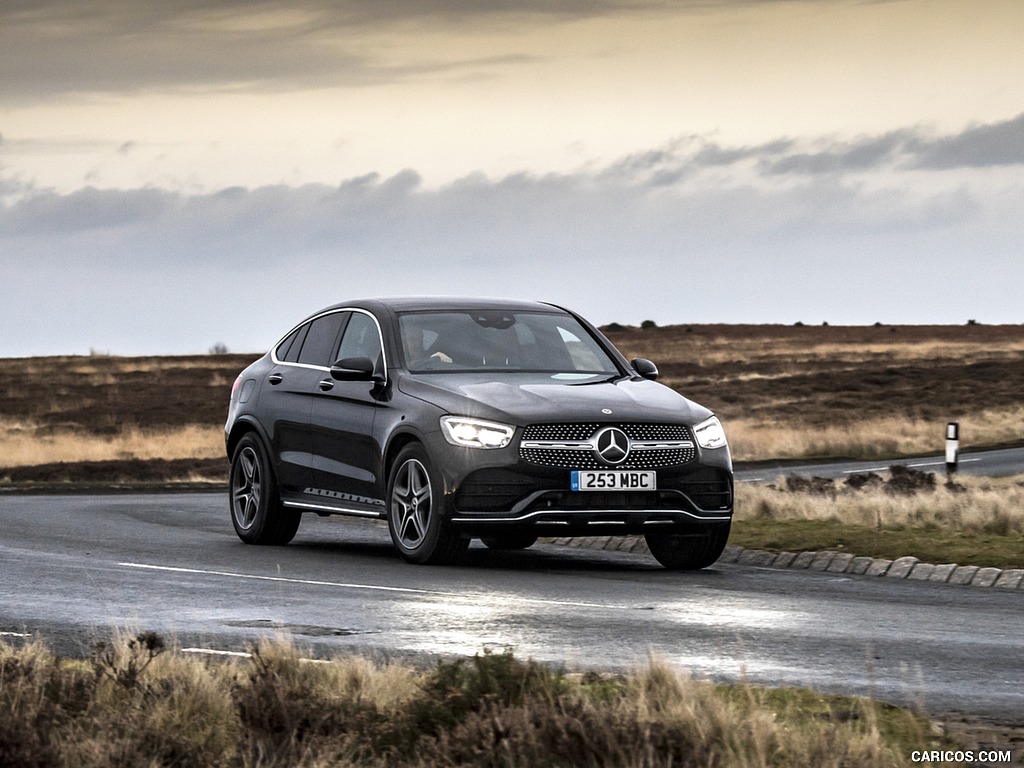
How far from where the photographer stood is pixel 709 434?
1388cm

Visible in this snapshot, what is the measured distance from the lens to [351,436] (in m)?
14.7

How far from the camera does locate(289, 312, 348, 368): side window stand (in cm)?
1557

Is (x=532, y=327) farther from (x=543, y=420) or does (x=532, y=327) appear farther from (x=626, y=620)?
(x=626, y=620)

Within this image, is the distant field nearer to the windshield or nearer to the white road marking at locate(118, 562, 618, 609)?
the windshield

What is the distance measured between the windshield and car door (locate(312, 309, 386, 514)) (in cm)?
32

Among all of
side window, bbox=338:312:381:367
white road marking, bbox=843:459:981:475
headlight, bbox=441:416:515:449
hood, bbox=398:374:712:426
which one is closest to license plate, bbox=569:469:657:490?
hood, bbox=398:374:712:426

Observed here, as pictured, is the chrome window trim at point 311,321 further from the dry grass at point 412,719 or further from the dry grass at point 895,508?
the dry grass at point 412,719

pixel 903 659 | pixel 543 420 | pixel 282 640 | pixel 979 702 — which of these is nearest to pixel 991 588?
pixel 543 420

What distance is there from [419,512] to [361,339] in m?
1.91

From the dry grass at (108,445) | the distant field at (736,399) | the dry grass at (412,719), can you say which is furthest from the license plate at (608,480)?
the dry grass at (108,445)

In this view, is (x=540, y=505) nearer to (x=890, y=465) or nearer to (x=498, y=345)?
(x=498, y=345)

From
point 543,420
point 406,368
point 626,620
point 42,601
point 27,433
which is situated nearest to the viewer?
point 626,620

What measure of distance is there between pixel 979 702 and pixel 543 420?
18.8 ft

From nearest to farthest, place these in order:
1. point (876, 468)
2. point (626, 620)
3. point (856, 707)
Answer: point (856, 707), point (626, 620), point (876, 468)
